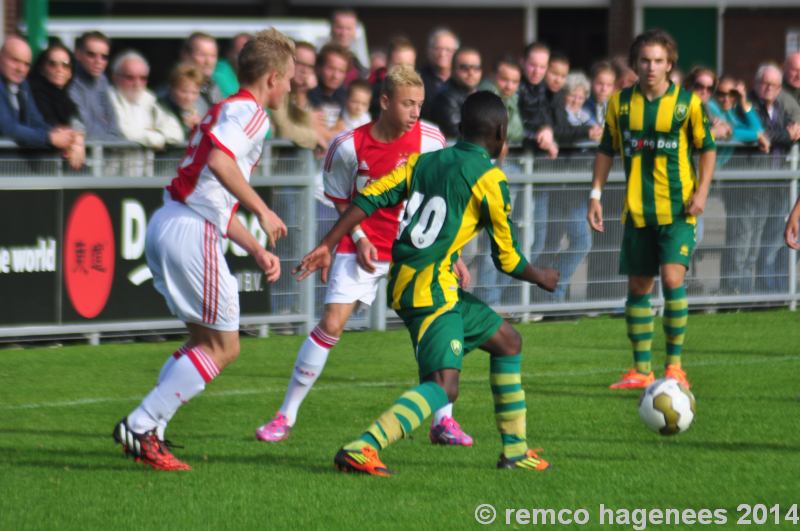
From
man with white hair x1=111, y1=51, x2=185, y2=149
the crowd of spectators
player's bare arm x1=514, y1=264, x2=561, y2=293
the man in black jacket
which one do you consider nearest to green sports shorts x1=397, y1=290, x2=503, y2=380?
player's bare arm x1=514, y1=264, x2=561, y2=293

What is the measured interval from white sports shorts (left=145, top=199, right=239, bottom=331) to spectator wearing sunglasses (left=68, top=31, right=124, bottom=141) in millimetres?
4740

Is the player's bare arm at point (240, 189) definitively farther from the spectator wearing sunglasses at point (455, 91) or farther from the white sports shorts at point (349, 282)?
the spectator wearing sunglasses at point (455, 91)

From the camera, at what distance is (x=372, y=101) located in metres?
13.8

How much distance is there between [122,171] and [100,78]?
102cm

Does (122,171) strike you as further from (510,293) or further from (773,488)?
(773,488)

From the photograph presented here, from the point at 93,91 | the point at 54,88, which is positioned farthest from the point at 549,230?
the point at 54,88

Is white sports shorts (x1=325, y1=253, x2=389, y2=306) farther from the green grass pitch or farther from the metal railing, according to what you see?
the metal railing

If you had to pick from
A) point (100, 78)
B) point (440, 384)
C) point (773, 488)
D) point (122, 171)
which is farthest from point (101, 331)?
point (773, 488)

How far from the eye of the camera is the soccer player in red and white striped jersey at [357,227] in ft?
27.8

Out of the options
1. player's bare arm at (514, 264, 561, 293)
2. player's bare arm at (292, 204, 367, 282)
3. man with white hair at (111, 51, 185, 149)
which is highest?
man with white hair at (111, 51, 185, 149)

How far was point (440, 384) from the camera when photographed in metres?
7.19

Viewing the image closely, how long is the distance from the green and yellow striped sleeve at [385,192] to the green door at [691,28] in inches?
1084

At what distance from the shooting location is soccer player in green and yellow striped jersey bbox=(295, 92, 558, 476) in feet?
23.7

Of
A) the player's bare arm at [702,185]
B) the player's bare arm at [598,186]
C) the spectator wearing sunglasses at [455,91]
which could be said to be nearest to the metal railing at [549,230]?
the spectator wearing sunglasses at [455,91]
